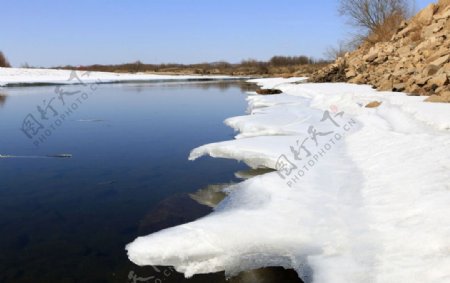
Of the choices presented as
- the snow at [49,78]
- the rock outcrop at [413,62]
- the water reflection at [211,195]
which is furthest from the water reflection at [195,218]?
the snow at [49,78]

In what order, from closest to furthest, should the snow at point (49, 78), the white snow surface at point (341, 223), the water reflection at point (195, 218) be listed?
the white snow surface at point (341, 223)
the water reflection at point (195, 218)
the snow at point (49, 78)

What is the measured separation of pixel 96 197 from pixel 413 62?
11151 mm

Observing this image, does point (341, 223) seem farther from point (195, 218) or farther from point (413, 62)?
point (413, 62)

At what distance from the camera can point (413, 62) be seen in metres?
12.5

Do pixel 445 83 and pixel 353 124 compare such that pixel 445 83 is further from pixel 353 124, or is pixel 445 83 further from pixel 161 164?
pixel 161 164

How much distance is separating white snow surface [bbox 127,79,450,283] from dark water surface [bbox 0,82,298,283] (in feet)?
0.62

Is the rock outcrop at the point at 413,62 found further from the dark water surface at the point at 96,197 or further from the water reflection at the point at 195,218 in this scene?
the water reflection at the point at 195,218

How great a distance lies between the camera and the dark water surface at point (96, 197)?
3330mm

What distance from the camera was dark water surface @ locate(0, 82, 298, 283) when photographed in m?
3.33

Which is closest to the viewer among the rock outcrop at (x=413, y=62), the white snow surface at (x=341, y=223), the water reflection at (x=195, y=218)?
the white snow surface at (x=341, y=223)

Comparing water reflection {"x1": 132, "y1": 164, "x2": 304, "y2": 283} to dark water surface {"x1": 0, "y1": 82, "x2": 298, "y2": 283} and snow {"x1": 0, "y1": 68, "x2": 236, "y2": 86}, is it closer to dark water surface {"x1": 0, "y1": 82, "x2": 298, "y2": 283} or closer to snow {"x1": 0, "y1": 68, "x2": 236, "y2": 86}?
dark water surface {"x1": 0, "y1": 82, "x2": 298, "y2": 283}

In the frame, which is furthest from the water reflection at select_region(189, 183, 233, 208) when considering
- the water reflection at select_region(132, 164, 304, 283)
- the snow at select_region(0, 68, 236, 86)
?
the snow at select_region(0, 68, 236, 86)

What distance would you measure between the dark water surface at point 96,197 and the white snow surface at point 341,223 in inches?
7.4

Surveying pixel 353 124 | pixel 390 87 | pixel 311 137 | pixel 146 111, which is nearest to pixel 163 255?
pixel 311 137
